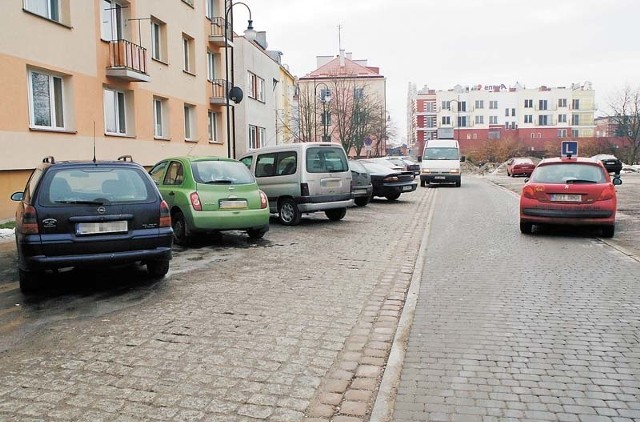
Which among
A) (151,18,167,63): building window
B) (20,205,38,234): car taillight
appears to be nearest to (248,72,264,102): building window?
(151,18,167,63): building window

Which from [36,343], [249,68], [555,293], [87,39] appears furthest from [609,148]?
[36,343]

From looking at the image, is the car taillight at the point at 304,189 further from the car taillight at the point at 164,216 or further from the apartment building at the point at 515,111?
the apartment building at the point at 515,111

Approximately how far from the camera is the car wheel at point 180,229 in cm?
1085

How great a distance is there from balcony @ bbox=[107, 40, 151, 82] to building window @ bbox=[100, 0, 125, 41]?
0.55 meters

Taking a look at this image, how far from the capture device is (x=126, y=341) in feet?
17.4

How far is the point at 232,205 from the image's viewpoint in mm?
10734

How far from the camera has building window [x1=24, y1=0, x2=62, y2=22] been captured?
619 inches

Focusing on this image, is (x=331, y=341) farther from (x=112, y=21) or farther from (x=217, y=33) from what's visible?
(x=217, y=33)

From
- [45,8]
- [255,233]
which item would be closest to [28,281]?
[255,233]

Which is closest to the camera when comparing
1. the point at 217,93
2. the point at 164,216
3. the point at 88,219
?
the point at 88,219

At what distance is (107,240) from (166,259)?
85 centimetres

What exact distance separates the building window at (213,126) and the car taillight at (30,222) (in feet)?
78.2

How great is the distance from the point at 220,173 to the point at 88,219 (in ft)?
13.9

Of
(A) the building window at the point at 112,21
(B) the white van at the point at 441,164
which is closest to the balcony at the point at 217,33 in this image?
(A) the building window at the point at 112,21
